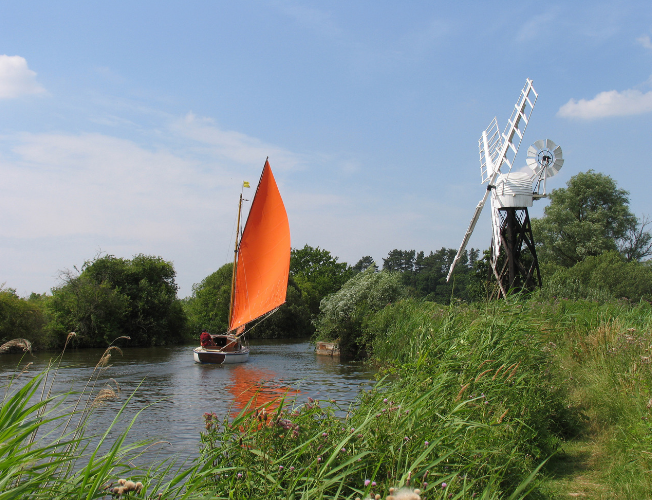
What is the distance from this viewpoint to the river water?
10055 millimetres

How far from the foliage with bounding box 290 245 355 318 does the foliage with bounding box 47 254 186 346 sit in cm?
1959

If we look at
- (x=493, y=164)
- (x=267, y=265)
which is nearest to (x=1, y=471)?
(x=267, y=265)

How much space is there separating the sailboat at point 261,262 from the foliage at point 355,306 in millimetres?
3574

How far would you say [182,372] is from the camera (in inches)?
845

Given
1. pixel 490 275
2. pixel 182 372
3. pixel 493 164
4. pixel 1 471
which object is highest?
pixel 493 164

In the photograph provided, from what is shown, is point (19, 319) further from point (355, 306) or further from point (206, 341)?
point (355, 306)

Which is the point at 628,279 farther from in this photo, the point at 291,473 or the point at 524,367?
the point at 291,473

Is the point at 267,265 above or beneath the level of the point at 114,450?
above

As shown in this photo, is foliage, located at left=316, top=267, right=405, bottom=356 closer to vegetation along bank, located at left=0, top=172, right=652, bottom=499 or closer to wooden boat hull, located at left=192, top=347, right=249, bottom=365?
wooden boat hull, located at left=192, top=347, right=249, bottom=365

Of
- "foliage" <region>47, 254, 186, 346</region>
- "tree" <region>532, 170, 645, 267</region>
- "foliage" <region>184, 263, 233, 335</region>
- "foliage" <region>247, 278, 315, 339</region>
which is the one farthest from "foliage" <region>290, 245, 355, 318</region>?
"tree" <region>532, 170, 645, 267</region>

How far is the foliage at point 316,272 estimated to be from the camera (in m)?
63.3

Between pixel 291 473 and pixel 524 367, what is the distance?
402cm

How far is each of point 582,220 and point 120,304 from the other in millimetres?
37390

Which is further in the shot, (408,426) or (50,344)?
(50,344)
